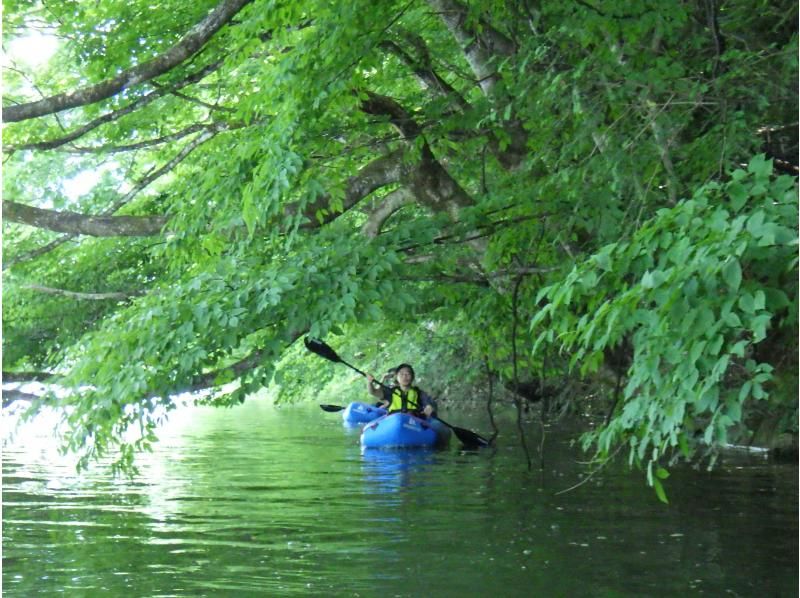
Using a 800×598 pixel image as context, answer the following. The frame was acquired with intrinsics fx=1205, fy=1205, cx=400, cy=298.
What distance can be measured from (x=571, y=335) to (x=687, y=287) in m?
0.81

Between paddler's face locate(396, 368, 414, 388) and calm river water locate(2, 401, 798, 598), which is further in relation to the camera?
paddler's face locate(396, 368, 414, 388)

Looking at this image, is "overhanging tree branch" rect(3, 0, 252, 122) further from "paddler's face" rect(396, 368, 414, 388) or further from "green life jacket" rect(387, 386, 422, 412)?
"green life jacket" rect(387, 386, 422, 412)

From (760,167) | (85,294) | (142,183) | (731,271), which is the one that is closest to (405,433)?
(85,294)

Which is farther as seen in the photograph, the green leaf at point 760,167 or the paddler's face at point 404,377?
the paddler's face at point 404,377

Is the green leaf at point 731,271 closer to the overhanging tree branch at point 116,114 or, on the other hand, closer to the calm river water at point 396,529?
the calm river water at point 396,529

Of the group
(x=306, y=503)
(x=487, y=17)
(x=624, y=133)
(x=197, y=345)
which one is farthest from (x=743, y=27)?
(x=306, y=503)

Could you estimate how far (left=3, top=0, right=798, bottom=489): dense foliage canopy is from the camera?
4.92m

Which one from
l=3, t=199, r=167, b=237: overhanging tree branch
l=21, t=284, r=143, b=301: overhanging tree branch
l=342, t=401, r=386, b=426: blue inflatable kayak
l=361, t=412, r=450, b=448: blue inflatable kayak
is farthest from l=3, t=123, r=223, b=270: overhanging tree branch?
l=342, t=401, r=386, b=426: blue inflatable kayak

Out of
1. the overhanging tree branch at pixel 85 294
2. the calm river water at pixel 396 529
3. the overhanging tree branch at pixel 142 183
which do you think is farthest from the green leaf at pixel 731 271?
the overhanging tree branch at pixel 85 294

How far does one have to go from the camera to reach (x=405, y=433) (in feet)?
61.4

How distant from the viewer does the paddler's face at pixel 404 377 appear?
19.4m

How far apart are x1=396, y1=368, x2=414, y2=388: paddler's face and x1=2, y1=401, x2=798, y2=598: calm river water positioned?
2224 millimetres

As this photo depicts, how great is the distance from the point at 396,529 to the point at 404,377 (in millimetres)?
9068

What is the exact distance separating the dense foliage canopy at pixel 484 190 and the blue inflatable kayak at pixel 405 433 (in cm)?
493
